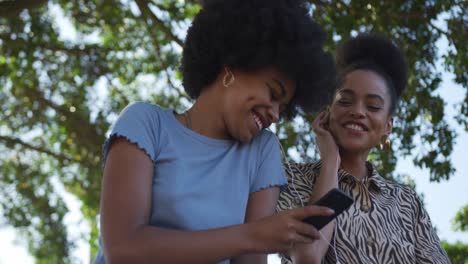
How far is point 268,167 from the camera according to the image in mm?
3262

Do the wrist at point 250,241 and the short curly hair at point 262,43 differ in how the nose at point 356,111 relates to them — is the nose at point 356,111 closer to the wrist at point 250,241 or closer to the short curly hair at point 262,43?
the short curly hair at point 262,43

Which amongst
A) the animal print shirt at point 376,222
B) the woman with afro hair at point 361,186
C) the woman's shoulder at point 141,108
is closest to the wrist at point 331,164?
the woman with afro hair at point 361,186

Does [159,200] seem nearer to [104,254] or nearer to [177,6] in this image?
[104,254]

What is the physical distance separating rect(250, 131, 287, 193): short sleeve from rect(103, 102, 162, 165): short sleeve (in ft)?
1.58

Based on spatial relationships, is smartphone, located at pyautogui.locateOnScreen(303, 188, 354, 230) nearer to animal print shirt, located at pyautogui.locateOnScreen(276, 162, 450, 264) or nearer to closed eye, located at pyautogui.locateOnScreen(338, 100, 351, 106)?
animal print shirt, located at pyautogui.locateOnScreen(276, 162, 450, 264)

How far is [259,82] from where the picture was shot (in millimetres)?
3113

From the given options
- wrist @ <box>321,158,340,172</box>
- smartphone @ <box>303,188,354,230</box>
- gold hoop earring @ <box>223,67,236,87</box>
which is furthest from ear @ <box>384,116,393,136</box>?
smartphone @ <box>303,188,354,230</box>

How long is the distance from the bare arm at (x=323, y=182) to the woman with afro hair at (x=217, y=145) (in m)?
0.45

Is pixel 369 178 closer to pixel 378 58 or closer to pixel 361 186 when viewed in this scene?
pixel 361 186

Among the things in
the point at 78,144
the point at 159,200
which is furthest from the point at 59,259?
the point at 159,200

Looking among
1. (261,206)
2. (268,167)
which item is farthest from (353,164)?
(261,206)

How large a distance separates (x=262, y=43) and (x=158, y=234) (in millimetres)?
978

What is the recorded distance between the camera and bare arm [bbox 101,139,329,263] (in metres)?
2.59

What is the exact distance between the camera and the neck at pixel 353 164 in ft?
13.9
